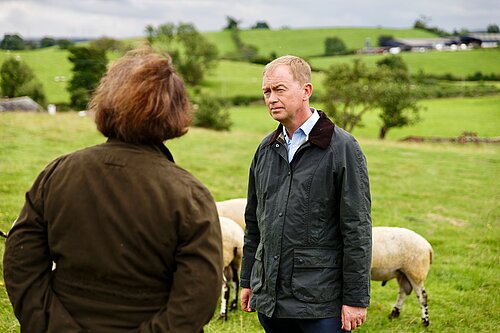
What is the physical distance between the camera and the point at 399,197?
1842cm

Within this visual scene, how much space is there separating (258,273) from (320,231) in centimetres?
65

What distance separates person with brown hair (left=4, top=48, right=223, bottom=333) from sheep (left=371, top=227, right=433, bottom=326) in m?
5.60

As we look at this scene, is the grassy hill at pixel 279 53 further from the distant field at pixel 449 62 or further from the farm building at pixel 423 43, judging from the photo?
the farm building at pixel 423 43

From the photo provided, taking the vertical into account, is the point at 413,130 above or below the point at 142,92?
below

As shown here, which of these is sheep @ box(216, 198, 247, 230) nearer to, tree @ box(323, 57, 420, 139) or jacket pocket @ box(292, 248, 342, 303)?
jacket pocket @ box(292, 248, 342, 303)

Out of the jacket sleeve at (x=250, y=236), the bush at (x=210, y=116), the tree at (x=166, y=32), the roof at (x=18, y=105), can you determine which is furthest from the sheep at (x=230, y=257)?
the tree at (x=166, y=32)

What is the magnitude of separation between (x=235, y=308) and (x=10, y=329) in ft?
10.6

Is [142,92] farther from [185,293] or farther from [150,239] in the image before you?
[185,293]

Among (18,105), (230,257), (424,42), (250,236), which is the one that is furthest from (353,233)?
(424,42)

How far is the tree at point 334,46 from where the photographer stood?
104 metres

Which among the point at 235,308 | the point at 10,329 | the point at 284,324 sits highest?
the point at 284,324

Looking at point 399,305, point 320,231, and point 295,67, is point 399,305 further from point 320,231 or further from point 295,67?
point 295,67

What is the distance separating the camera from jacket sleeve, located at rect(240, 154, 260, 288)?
4.68 metres

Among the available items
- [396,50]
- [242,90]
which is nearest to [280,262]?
[242,90]
